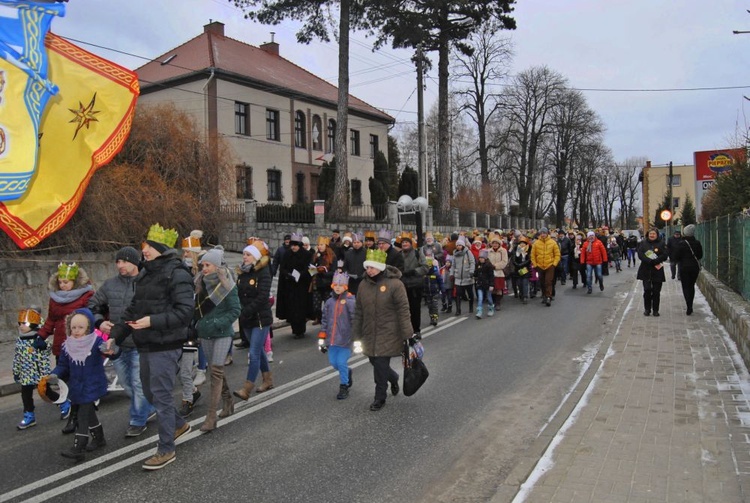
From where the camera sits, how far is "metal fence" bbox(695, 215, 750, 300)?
30.8ft

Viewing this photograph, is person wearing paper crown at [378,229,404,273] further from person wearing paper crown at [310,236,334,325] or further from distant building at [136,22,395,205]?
distant building at [136,22,395,205]

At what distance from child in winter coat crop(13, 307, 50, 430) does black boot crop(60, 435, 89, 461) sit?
1.24 metres

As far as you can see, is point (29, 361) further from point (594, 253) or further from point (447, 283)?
point (594, 253)

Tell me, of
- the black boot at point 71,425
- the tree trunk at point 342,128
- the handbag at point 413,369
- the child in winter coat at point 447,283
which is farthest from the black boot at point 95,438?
the tree trunk at point 342,128

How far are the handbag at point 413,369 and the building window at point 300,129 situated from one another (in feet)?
105

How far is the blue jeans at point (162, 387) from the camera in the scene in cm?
473

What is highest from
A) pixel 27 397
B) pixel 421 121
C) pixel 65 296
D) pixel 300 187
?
pixel 421 121

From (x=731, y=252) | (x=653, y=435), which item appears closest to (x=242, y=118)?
(x=731, y=252)

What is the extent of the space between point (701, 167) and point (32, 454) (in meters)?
Result: 35.1

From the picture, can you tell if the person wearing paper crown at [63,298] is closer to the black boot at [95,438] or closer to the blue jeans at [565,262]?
the black boot at [95,438]

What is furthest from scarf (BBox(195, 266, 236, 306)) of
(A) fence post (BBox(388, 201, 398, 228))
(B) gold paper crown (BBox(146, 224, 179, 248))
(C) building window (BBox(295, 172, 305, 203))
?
(C) building window (BBox(295, 172, 305, 203))

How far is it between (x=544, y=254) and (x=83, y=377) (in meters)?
11.5

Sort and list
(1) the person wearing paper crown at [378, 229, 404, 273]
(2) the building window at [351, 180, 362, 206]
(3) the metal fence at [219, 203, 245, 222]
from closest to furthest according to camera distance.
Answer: (1) the person wearing paper crown at [378, 229, 404, 273] → (3) the metal fence at [219, 203, 245, 222] → (2) the building window at [351, 180, 362, 206]

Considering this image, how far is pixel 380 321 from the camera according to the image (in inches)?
247
